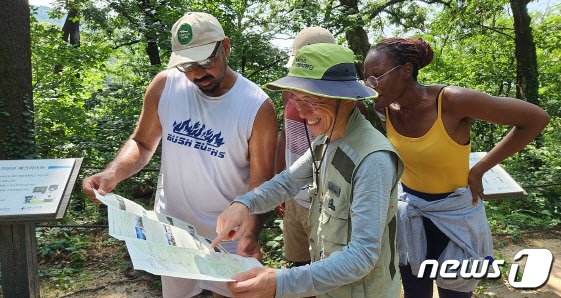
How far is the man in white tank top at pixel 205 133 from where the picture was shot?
80.8 inches

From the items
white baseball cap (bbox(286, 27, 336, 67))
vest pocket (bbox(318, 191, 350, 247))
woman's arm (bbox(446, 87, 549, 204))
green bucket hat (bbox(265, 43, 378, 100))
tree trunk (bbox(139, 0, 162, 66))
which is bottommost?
vest pocket (bbox(318, 191, 350, 247))

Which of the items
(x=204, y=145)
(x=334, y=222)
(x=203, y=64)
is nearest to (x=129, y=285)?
(x=204, y=145)

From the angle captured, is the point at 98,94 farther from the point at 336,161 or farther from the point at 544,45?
Result: the point at 544,45

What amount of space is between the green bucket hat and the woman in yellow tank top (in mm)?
491

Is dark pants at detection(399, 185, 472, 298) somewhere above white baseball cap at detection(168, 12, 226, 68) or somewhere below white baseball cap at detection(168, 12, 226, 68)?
below

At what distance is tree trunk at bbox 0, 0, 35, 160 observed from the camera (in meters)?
5.05

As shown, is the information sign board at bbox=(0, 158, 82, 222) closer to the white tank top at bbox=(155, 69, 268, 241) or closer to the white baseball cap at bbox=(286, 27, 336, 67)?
the white tank top at bbox=(155, 69, 268, 241)

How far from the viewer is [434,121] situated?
1.87 m

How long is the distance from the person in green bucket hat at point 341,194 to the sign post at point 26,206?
1395 millimetres

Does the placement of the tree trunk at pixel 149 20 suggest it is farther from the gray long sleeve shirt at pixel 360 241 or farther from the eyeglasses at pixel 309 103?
the gray long sleeve shirt at pixel 360 241

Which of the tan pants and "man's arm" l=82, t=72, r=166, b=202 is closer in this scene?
"man's arm" l=82, t=72, r=166, b=202

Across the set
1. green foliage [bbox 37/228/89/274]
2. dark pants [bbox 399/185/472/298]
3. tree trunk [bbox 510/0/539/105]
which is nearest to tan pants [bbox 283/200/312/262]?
dark pants [bbox 399/185/472/298]

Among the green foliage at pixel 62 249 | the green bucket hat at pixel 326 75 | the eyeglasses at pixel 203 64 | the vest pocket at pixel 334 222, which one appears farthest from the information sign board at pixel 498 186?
the green foliage at pixel 62 249

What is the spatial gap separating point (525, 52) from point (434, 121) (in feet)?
27.8
